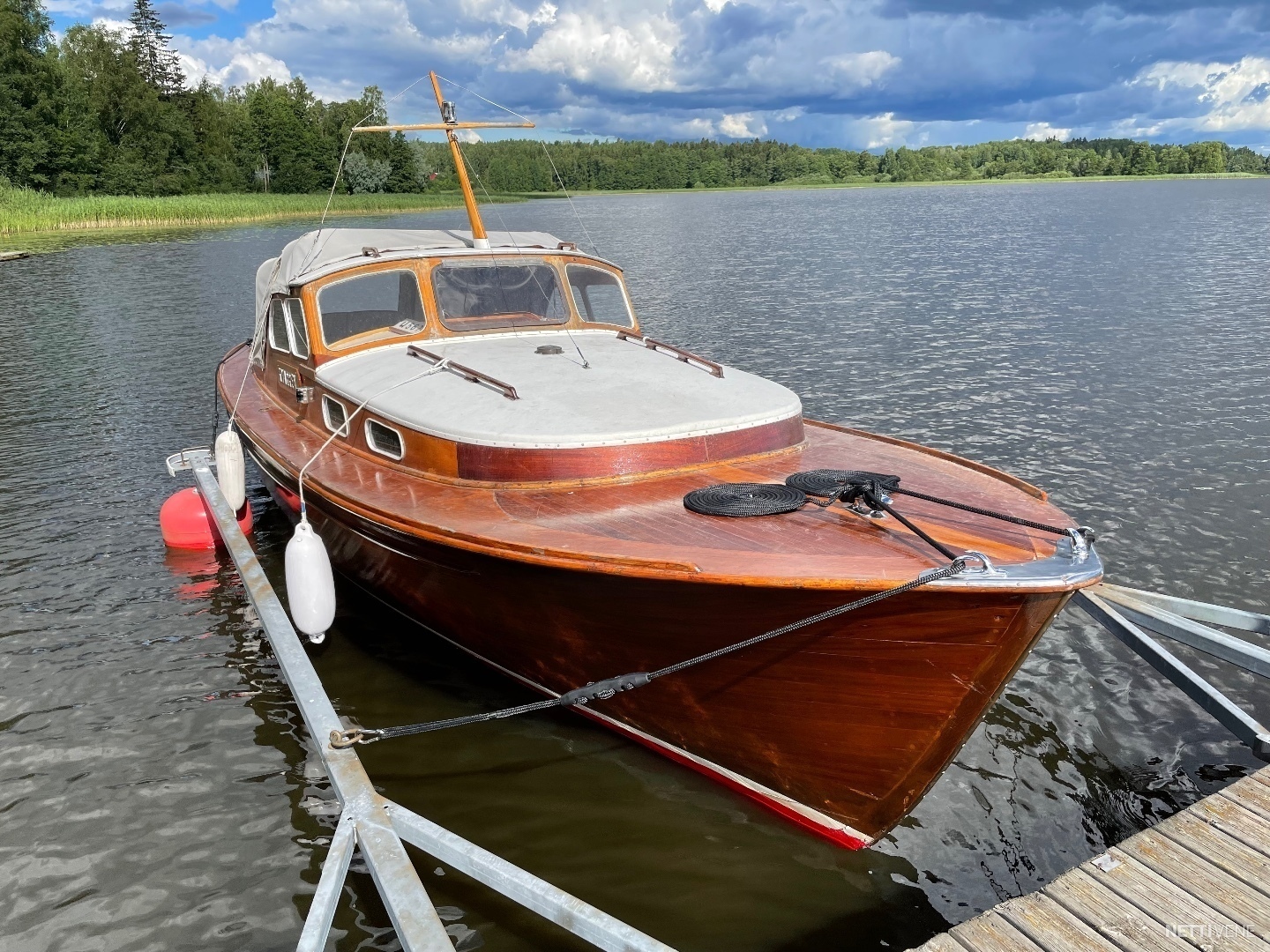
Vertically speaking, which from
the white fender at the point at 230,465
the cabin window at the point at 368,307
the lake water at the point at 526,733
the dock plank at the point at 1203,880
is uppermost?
the cabin window at the point at 368,307

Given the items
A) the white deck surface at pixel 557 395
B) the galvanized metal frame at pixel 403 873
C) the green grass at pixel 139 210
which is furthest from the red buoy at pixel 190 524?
the green grass at pixel 139 210

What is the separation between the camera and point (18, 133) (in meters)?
63.1

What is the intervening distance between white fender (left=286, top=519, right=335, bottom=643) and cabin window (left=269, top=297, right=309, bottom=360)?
2.83 m

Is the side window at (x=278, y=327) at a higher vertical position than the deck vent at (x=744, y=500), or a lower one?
higher

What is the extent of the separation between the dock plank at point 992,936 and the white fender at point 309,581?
14.1 feet

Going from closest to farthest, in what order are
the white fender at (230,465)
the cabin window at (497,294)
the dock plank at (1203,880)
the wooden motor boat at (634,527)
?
the dock plank at (1203,880), the wooden motor boat at (634,527), the cabin window at (497,294), the white fender at (230,465)

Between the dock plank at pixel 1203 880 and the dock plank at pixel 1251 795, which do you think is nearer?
the dock plank at pixel 1203 880

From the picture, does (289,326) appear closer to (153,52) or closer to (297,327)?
(297,327)

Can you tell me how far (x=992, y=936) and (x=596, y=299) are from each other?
20.8 ft

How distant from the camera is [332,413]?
788 centimetres

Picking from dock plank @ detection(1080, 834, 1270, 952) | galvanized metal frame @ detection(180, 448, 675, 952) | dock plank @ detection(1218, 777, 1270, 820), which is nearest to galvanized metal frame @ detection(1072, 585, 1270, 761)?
dock plank @ detection(1218, 777, 1270, 820)

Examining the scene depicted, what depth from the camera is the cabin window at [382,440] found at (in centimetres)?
689

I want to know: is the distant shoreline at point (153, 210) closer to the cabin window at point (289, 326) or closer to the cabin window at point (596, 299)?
the cabin window at point (289, 326)

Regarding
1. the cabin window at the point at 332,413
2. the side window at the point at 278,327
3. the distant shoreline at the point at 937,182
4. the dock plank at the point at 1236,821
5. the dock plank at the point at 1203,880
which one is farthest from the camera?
the distant shoreline at the point at 937,182
